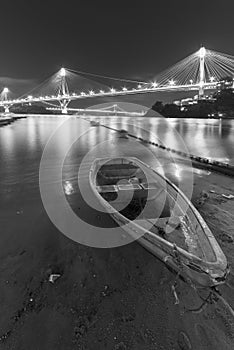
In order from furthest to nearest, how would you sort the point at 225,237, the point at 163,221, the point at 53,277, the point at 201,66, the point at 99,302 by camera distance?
1. the point at 201,66
2. the point at 163,221
3. the point at 225,237
4. the point at 53,277
5. the point at 99,302

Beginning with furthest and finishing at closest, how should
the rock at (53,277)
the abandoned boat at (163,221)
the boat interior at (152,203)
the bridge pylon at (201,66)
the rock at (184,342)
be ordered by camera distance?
the bridge pylon at (201,66)
the boat interior at (152,203)
the rock at (53,277)
the abandoned boat at (163,221)
the rock at (184,342)

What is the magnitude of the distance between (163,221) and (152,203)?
4.53 ft

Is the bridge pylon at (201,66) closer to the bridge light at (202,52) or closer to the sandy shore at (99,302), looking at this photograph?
the bridge light at (202,52)

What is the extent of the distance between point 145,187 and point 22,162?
997 cm

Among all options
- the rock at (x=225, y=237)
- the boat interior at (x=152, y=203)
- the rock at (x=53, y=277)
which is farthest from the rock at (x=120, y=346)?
the rock at (x=225, y=237)

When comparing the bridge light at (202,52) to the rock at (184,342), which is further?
the bridge light at (202,52)

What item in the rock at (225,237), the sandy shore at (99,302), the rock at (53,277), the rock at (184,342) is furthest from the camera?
the rock at (225,237)

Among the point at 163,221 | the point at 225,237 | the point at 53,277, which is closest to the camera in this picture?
the point at 53,277

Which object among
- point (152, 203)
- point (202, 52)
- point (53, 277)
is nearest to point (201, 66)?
point (202, 52)

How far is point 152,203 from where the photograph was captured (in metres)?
6.40

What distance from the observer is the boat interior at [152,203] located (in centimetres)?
412

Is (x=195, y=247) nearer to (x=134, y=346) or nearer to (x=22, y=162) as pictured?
(x=134, y=346)

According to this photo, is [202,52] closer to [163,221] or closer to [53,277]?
[163,221]

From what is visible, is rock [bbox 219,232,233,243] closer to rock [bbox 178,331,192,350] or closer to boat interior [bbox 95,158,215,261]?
boat interior [bbox 95,158,215,261]
